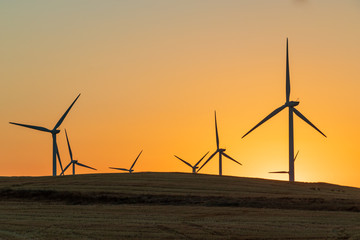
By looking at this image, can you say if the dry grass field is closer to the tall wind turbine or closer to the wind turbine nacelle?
the tall wind turbine

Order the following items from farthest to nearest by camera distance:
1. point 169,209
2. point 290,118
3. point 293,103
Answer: point 293,103 → point 290,118 → point 169,209

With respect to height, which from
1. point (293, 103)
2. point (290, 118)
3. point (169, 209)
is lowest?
point (169, 209)

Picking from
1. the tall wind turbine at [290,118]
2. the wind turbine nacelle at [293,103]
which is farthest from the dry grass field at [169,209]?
the wind turbine nacelle at [293,103]

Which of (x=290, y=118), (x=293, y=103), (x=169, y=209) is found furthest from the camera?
(x=293, y=103)

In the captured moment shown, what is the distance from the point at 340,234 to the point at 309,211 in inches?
573

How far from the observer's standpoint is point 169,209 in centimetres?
5616

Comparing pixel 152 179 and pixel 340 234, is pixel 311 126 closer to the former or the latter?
pixel 152 179

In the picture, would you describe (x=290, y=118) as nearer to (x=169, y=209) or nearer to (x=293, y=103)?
(x=293, y=103)

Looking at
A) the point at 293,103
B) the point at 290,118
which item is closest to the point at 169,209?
the point at 290,118

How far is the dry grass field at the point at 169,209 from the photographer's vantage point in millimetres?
42575

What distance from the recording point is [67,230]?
4241 cm

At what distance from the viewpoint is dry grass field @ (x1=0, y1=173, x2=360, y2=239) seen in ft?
140

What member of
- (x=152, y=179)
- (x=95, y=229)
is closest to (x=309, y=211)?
(x=95, y=229)

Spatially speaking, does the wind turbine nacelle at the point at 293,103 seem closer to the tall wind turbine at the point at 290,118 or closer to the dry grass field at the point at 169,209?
the tall wind turbine at the point at 290,118
